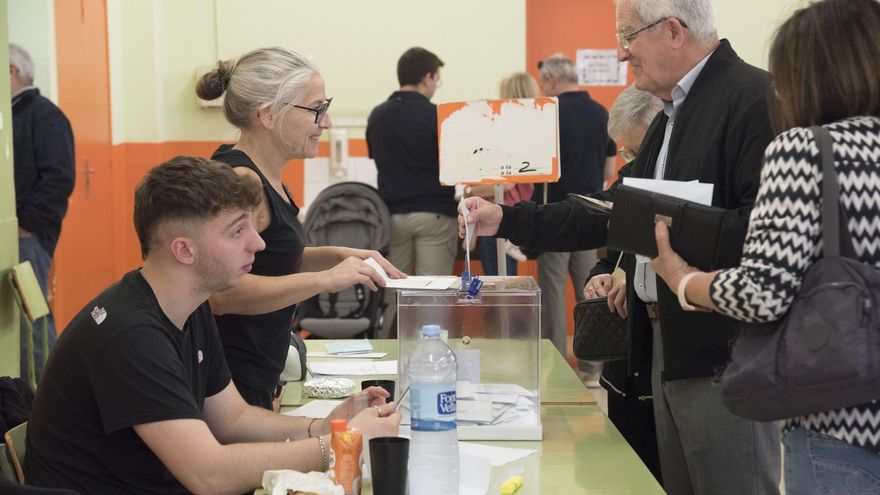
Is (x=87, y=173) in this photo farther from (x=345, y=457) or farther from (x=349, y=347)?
(x=345, y=457)

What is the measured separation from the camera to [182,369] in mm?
1981

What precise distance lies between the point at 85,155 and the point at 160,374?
501 centimetres

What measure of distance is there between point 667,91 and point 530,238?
585mm

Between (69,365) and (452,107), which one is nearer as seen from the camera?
(69,365)

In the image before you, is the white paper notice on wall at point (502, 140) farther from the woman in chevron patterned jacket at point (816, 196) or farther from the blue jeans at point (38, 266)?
the blue jeans at point (38, 266)

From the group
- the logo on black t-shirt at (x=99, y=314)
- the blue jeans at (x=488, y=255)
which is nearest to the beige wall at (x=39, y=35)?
the blue jeans at (x=488, y=255)

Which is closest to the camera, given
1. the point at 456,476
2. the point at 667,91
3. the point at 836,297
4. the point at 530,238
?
the point at 836,297

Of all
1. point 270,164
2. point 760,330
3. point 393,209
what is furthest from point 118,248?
point 760,330

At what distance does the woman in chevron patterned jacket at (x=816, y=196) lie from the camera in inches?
66.2

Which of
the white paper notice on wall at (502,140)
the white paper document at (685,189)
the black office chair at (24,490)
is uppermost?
the white paper notice on wall at (502,140)

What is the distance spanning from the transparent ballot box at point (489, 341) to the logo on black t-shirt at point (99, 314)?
71 centimetres

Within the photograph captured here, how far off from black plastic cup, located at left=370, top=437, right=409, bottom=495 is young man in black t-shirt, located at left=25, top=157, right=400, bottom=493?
0.63 ft

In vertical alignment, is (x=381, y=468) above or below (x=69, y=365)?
below

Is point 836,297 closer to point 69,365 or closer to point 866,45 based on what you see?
point 866,45
